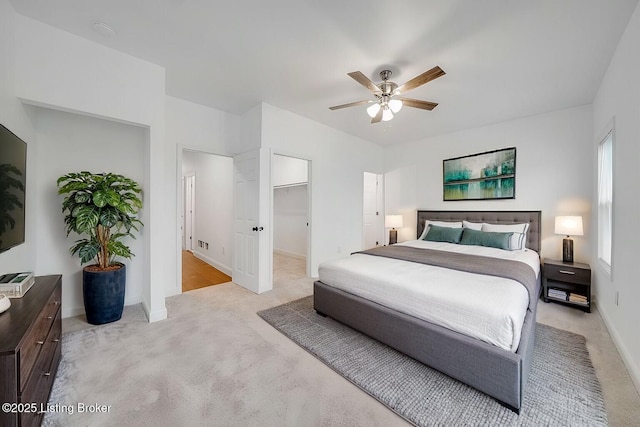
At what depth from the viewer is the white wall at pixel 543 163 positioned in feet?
11.4

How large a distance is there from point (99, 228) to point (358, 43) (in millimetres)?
3027

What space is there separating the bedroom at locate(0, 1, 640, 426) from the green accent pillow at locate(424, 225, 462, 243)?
727mm

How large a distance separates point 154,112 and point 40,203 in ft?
4.71

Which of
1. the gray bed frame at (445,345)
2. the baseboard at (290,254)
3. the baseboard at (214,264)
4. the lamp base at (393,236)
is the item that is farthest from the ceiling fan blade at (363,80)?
the baseboard at (290,254)

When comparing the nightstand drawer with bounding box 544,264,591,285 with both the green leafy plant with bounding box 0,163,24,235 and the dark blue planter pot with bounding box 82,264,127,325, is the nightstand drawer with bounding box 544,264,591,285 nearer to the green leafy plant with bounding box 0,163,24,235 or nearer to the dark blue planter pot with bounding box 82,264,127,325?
the dark blue planter pot with bounding box 82,264,127,325

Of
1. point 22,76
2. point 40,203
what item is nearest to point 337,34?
point 22,76

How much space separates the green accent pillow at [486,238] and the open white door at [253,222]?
299 centimetres

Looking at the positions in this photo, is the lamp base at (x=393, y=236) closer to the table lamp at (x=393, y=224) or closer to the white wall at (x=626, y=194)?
the table lamp at (x=393, y=224)

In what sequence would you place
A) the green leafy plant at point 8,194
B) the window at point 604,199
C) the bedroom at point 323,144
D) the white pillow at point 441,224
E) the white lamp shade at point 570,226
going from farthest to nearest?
1. the white pillow at point 441,224
2. the white lamp shade at point 570,226
3. the window at point 604,199
4. the bedroom at point 323,144
5. the green leafy plant at point 8,194

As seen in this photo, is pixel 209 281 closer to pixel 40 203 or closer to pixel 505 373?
pixel 40 203

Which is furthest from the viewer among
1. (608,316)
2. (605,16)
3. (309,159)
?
(309,159)

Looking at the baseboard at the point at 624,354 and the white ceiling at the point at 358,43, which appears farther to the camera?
the white ceiling at the point at 358,43

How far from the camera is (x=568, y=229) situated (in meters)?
3.29

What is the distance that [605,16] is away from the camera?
75.2 inches
